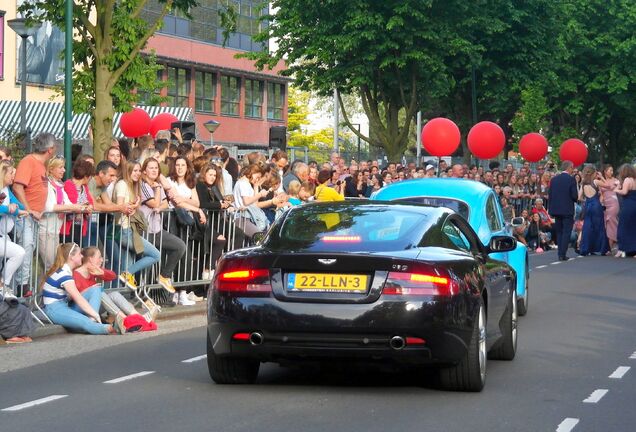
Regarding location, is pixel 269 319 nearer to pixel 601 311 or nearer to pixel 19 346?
pixel 19 346

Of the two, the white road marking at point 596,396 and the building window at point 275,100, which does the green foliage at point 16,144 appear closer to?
the white road marking at point 596,396

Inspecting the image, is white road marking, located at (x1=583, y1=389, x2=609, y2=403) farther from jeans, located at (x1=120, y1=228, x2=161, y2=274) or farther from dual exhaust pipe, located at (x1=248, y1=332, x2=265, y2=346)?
jeans, located at (x1=120, y1=228, x2=161, y2=274)

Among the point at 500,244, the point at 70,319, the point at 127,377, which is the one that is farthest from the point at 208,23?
the point at 127,377

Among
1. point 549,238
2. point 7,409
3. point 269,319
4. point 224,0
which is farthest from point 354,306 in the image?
point 549,238

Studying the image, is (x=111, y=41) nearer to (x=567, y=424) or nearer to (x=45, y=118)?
(x=567, y=424)

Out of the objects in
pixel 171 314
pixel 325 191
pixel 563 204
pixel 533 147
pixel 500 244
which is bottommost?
pixel 171 314

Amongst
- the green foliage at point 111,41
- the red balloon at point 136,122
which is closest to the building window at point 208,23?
the red balloon at point 136,122

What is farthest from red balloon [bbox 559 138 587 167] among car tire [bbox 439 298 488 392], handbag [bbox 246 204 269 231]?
car tire [bbox 439 298 488 392]

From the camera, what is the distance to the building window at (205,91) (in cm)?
6856

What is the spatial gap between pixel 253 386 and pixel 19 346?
11.7 feet

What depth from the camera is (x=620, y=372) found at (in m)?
11.9

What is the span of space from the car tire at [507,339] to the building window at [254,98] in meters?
61.8

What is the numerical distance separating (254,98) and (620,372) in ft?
210

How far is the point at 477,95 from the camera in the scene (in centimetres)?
5559
